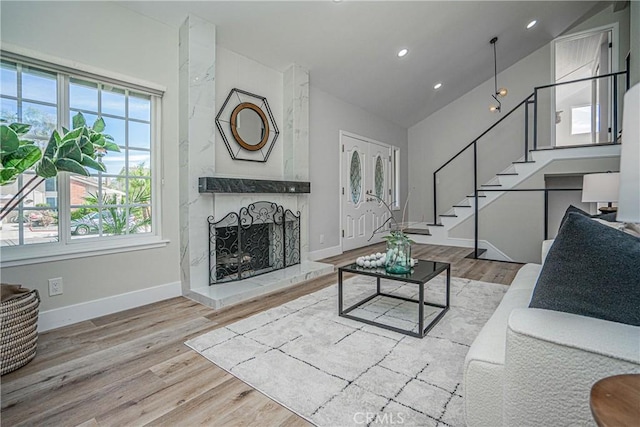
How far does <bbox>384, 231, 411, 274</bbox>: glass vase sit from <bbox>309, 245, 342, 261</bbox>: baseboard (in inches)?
100

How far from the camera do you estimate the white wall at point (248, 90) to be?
3.79 meters

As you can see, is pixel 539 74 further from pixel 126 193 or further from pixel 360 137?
pixel 126 193

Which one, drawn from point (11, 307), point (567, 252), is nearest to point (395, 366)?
point (567, 252)

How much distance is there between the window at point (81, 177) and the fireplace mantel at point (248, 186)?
21.3 inches

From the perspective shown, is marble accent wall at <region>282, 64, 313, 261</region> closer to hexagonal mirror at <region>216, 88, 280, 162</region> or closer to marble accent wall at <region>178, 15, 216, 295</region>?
hexagonal mirror at <region>216, 88, 280, 162</region>

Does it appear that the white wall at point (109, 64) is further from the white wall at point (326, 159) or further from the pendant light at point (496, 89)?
the pendant light at point (496, 89)

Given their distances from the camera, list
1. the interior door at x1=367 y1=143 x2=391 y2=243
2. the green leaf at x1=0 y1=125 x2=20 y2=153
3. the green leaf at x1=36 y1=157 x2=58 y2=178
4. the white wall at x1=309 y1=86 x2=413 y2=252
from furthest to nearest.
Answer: the interior door at x1=367 y1=143 x2=391 y2=243 < the white wall at x1=309 y1=86 x2=413 y2=252 < the green leaf at x1=36 y1=157 x2=58 y2=178 < the green leaf at x1=0 y1=125 x2=20 y2=153

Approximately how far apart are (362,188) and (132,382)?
498 cm

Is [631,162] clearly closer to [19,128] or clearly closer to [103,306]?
[19,128]

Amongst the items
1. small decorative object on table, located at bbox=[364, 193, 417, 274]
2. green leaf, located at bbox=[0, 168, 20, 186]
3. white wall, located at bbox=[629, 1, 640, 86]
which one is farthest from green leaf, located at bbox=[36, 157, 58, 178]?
white wall, located at bbox=[629, 1, 640, 86]

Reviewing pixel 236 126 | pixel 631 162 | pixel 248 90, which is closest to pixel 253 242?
pixel 236 126

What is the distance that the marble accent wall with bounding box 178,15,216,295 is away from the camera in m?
3.26

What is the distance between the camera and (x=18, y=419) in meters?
1.58

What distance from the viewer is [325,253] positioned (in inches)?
210
